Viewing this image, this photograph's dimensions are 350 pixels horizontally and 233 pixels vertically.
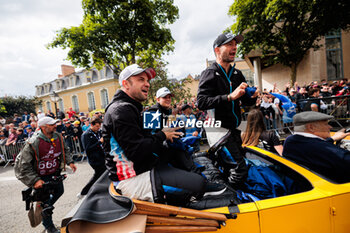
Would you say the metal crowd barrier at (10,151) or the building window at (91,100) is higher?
the building window at (91,100)

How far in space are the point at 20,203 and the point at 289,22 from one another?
16354mm

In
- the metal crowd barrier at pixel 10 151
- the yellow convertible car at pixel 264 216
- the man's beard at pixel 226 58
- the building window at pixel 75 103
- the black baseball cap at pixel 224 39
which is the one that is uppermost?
the building window at pixel 75 103

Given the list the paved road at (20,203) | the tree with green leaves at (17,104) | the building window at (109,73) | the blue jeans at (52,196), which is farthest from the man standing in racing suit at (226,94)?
the tree with green leaves at (17,104)

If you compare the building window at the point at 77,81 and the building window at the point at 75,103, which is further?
the building window at the point at 75,103

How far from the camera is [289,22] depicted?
11.1 metres

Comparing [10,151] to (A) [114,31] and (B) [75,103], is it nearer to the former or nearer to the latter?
(A) [114,31]

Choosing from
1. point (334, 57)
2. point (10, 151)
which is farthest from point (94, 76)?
point (334, 57)

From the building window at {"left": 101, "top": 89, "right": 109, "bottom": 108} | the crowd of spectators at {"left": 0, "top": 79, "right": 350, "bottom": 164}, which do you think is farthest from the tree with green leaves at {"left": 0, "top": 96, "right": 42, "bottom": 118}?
the crowd of spectators at {"left": 0, "top": 79, "right": 350, "bottom": 164}

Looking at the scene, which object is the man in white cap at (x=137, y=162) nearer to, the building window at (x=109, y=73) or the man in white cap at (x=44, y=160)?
the man in white cap at (x=44, y=160)

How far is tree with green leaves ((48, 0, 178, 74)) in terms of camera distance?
9430mm

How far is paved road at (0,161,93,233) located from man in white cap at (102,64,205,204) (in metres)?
2.61

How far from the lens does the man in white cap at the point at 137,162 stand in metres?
1.33

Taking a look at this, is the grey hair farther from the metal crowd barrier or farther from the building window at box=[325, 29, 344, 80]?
the building window at box=[325, 29, 344, 80]

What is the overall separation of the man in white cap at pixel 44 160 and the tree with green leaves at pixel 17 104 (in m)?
35.3
